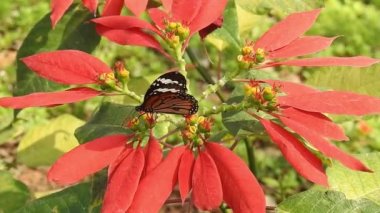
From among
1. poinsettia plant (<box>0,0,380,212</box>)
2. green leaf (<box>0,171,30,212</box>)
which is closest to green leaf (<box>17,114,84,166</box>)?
green leaf (<box>0,171,30,212</box>)

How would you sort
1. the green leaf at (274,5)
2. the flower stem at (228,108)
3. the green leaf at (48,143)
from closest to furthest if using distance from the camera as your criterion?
the flower stem at (228,108), the green leaf at (274,5), the green leaf at (48,143)

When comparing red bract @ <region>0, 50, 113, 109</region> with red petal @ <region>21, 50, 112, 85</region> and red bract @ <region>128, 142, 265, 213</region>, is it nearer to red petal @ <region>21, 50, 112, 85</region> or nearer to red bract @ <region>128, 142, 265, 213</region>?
red petal @ <region>21, 50, 112, 85</region>

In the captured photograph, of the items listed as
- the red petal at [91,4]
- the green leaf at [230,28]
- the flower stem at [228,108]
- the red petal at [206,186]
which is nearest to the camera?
the red petal at [206,186]

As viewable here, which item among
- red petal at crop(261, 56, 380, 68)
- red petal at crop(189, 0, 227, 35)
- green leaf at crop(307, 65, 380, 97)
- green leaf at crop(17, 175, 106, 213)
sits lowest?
green leaf at crop(17, 175, 106, 213)

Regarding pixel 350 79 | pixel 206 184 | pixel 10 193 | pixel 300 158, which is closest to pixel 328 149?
pixel 300 158

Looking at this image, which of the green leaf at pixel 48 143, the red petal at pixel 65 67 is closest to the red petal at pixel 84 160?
the red petal at pixel 65 67

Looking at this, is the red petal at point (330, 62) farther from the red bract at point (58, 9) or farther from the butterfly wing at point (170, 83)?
the red bract at point (58, 9)
